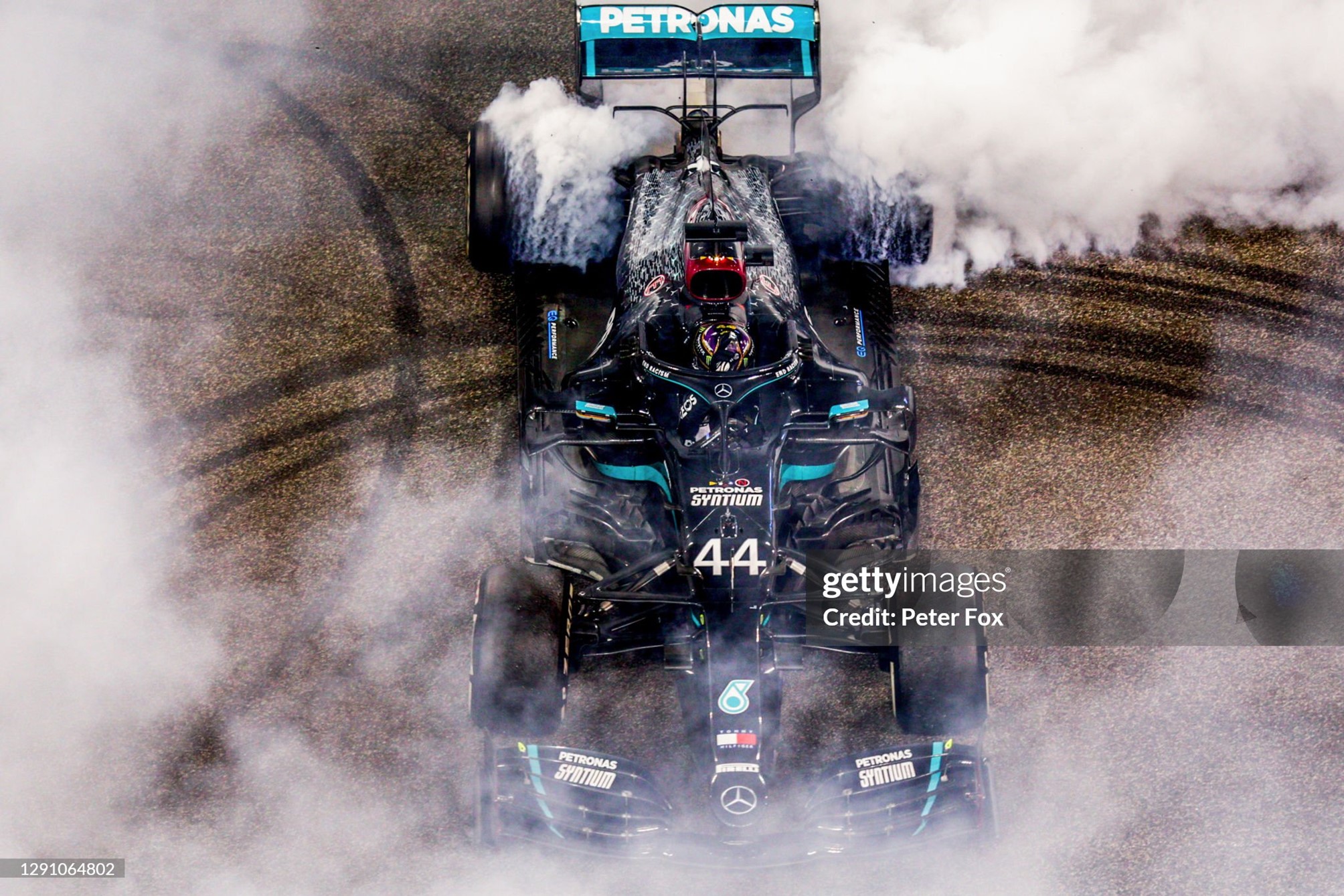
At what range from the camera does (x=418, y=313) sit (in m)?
7.78

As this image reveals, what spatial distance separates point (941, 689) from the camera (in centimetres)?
585

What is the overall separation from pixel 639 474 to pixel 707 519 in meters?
0.45

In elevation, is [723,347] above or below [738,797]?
above

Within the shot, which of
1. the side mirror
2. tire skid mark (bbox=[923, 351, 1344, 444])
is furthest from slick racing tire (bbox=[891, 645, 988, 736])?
tire skid mark (bbox=[923, 351, 1344, 444])

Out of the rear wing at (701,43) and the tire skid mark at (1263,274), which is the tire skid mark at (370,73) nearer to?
the rear wing at (701,43)

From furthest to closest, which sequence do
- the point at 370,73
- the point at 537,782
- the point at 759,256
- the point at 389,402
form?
the point at 370,73
the point at 389,402
the point at 759,256
the point at 537,782

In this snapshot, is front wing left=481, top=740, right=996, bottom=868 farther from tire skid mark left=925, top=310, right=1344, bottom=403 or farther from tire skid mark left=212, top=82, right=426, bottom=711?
tire skid mark left=925, top=310, right=1344, bottom=403

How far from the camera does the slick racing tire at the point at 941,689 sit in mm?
5828

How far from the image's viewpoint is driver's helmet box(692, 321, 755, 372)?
20.0 ft

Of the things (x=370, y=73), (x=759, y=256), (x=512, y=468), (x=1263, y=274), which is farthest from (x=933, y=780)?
(x=370, y=73)

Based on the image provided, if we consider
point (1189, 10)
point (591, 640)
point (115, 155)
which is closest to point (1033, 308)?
point (1189, 10)

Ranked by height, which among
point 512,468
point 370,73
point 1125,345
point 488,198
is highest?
point 370,73

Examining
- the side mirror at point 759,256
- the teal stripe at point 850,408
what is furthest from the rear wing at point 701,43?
the teal stripe at point 850,408

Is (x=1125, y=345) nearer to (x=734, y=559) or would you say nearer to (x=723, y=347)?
(x=723, y=347)
